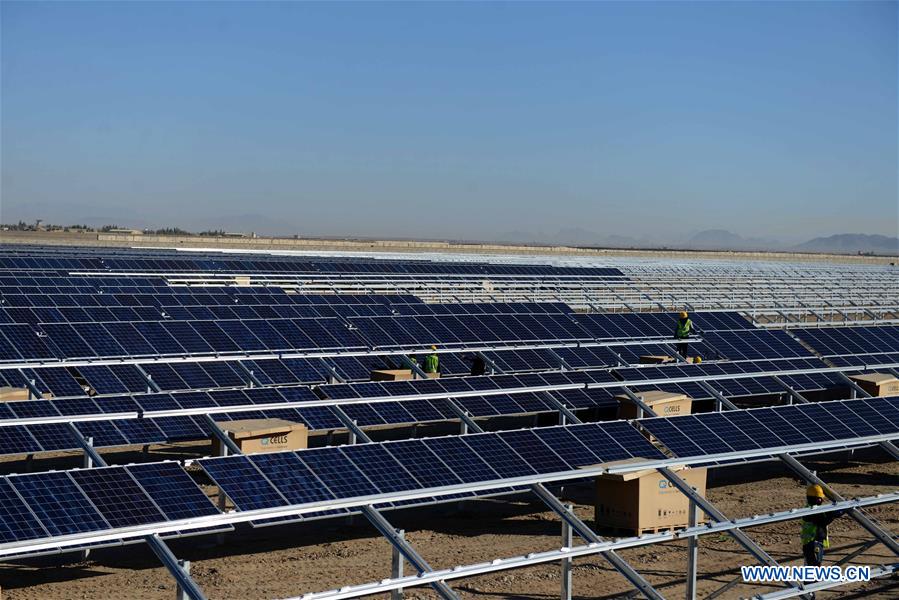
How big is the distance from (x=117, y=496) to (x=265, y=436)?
17.4 feet

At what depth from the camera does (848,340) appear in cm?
2897

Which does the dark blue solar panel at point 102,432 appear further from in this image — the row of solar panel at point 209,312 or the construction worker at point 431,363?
the row of solar panel at point 209,312

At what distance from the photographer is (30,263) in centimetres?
4416

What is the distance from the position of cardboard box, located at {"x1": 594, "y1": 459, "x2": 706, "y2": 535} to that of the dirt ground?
1.30ft

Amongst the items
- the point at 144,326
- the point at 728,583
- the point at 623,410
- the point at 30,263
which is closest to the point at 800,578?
the point at 728,583

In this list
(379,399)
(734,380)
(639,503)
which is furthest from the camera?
(734,380)

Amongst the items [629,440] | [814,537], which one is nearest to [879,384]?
[629,440]

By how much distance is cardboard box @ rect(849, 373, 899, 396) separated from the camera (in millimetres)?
22125

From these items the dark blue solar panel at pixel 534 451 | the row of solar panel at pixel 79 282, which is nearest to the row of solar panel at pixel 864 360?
the dark blue solar panel at pixel 534 451

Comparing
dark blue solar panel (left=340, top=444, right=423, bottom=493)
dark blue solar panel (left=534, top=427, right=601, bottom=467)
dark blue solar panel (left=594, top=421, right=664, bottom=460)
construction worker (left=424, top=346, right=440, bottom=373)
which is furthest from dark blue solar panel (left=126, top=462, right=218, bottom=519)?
construction worker (left=424, top=346, right=440, bottom=373)

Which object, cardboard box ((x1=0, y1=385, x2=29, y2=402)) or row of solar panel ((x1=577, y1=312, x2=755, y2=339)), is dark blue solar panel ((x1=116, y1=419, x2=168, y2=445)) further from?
row of solar panel ((x1=577, y1=312, x2=755, y2=339))

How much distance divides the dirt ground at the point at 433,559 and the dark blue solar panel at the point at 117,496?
1860 millimetres

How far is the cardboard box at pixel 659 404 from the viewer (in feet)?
61.4

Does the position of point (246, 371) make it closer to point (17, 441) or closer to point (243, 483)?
point (17, 441)
